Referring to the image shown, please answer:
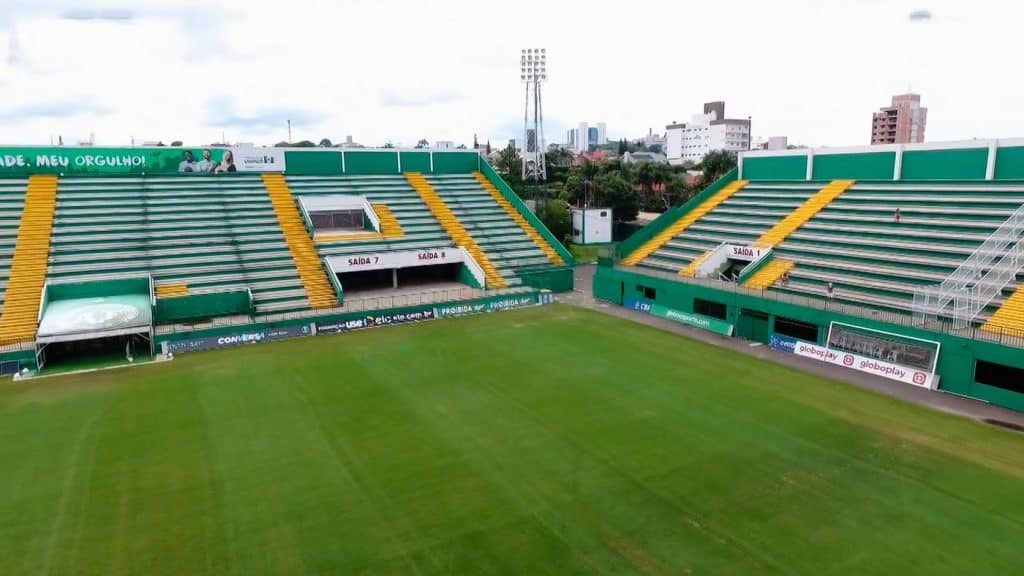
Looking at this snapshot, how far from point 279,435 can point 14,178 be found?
97.7 feet

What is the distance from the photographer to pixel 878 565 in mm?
12242

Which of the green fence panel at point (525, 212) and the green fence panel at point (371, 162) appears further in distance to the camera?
the green fence panel at point (371, 162)

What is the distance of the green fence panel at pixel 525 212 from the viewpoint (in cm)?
4141

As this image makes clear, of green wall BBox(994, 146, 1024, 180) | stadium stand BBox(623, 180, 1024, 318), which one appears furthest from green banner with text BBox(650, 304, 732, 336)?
green wall BBox(994, 146, 1024, 180)

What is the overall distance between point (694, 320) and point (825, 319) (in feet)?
21.7

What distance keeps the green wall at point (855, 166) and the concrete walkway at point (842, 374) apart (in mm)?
13742

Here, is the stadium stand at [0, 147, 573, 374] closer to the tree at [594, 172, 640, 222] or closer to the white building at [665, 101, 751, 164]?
the tree at [594, 172, 640, 222]

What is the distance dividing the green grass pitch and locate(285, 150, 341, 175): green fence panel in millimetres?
21766

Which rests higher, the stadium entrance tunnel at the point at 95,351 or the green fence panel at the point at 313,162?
the green fence panel at the point at 313,162

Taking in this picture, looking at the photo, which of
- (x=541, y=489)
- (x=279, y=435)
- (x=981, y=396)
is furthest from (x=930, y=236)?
(x=279, y=435)

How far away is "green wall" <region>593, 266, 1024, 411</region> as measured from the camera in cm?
2078

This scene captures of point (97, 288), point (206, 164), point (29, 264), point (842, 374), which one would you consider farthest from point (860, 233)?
point (29, 264)

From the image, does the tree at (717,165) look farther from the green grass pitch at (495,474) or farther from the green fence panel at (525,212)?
the green grass pitch at (495,474)

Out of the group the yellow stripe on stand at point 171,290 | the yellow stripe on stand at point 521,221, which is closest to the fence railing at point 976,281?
the yellow stripe on stand at point 521,221
